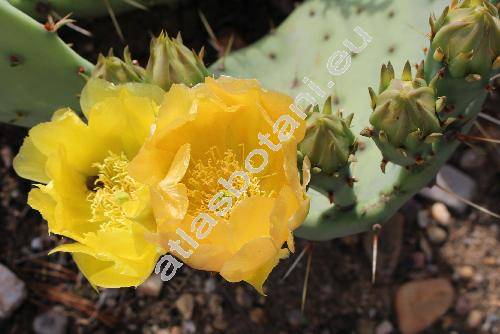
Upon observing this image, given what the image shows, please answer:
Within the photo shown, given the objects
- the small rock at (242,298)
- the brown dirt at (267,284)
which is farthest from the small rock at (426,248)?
the small rock at (242,298)

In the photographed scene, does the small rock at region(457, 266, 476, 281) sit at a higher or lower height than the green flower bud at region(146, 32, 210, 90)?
lower

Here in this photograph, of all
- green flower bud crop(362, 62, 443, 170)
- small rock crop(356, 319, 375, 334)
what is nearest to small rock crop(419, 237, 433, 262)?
small rock crop(356, 319, 375, 334)

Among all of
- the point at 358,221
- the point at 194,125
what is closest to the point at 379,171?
the point at 358,221

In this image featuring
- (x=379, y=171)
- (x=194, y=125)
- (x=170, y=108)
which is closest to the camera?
(x=170, y=108)

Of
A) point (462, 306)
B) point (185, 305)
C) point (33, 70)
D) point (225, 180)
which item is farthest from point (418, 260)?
point (33, 70)

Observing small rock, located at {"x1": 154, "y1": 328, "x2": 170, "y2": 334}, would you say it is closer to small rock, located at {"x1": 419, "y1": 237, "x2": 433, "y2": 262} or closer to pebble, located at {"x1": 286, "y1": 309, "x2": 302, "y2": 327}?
pebble, located at {"x1": 286, "y1": 309, "x2": 302, "y2": 327}

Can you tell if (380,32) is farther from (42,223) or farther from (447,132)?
(42,223)

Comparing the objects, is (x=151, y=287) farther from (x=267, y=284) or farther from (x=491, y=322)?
(x=491, y=322)
